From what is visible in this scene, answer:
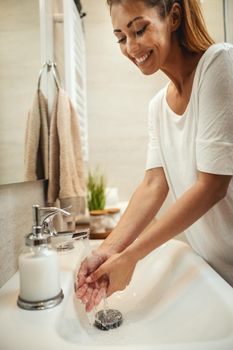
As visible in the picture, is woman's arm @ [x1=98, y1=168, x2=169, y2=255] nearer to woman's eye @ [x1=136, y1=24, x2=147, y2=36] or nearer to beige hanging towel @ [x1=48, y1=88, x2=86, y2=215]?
beige hanging towel @ [x1=48, y1=88, x2=86, y2=215]

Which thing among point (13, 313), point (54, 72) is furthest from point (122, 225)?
point (54, 72)

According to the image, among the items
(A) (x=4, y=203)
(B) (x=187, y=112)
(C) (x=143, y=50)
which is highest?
(C) (x=143, y=50)

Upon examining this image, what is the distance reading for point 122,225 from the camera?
808 millimetres

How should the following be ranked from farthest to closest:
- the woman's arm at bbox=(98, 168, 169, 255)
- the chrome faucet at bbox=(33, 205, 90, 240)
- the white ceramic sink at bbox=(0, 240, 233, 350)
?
the woman's arm at bbox=(98, 168, 169, 255), the chrome faucet at bbox=(33, 205, 90, 240), the white ceramic sink at bbox=(0, 240, 233, 350)

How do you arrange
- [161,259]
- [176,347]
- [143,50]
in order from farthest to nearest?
1. [161,259]
2. [143,50]
3. [176,347]

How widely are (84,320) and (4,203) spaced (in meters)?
0.30

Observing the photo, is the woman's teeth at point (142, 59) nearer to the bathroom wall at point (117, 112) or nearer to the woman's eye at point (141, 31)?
the woman's eye at point (141, 31)

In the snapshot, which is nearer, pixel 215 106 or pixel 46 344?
pixel 46 344

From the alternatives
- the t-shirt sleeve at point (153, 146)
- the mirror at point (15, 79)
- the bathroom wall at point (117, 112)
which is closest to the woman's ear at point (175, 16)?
the t-shirt sleeve at point (153, 146)

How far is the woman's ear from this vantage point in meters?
0.72

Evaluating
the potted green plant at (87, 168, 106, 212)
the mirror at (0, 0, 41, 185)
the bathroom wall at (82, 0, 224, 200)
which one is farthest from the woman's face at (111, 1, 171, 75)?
the bathroom wall at (82, 0, 224, 200)

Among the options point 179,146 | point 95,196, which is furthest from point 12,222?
point 95,196

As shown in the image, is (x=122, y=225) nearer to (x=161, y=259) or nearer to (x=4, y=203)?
(x=161, y=259)

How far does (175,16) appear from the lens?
73 centimetres
